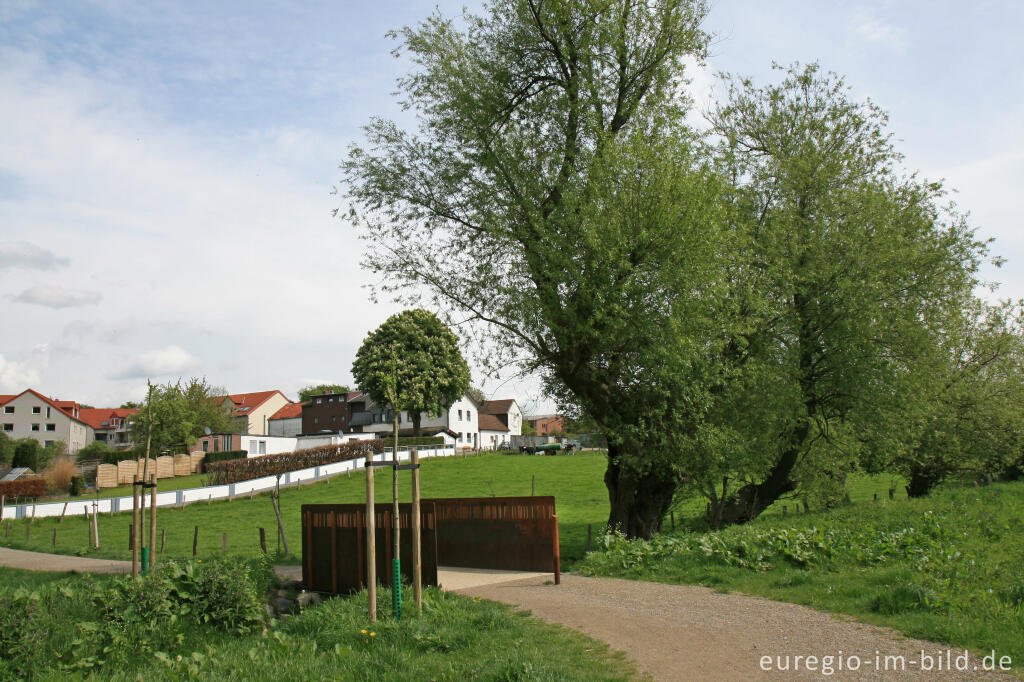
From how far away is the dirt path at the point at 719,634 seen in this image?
20.3 feet

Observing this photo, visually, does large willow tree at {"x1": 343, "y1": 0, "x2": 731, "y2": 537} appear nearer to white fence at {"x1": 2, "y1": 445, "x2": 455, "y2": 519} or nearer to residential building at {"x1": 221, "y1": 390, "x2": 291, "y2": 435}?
white fence at {"x1": 2, "y1": 445, "x2": 455, "y2": 519}

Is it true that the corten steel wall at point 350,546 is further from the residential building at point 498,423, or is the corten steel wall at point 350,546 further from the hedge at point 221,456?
the residential building at point 498,423

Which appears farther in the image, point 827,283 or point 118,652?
point 827,283

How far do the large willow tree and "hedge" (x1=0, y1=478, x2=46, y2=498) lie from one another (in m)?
35.6

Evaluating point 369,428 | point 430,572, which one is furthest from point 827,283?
point 369,428

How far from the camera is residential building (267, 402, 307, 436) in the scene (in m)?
92.4

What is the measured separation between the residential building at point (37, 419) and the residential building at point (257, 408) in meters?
19.1

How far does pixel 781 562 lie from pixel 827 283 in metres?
9.33

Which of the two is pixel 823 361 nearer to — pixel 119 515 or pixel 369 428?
pixel 119 515

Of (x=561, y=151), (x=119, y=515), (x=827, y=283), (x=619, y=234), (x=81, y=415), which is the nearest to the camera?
(x=619, y=234)

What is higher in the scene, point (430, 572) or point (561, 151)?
point (561, 151)

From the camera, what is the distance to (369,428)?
78750 mm

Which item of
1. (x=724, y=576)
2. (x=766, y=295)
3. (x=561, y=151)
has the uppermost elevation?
(x=561, y=151)

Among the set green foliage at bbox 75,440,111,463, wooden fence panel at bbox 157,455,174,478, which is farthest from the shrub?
green foliage at bbox 75,440,111,463
